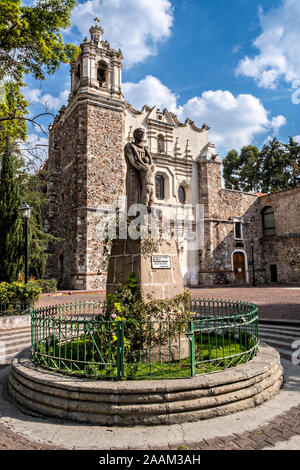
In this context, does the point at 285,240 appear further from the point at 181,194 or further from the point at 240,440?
the point at 240,440

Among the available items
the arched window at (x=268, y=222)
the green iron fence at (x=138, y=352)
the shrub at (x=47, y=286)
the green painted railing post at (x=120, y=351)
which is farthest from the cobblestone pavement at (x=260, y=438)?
the arched window at (x=268, y=222)

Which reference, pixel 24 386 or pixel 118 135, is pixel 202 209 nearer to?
pixel 118 135

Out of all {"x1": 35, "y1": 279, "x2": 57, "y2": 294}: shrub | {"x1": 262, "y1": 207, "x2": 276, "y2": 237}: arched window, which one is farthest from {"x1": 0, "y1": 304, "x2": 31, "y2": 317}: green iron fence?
{"x1": 262, "y1": 207, "x2": 276, "y2": 237}: arched window

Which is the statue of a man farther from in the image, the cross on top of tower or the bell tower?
the cross on top of tower

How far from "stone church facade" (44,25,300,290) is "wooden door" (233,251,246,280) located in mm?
101

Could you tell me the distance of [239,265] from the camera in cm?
2653

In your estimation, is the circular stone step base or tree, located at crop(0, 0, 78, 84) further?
tree, located at crop(0, 0, 78, 84)

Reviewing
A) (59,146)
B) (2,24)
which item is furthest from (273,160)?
(2,24)

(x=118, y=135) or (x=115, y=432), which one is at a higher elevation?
(x=118, y=135)

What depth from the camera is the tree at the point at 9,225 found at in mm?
11852

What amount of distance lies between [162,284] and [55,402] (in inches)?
91.8

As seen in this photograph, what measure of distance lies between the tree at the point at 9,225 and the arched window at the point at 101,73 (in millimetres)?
11727

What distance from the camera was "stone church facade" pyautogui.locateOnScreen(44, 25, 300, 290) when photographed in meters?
19.4

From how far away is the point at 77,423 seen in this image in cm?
343
